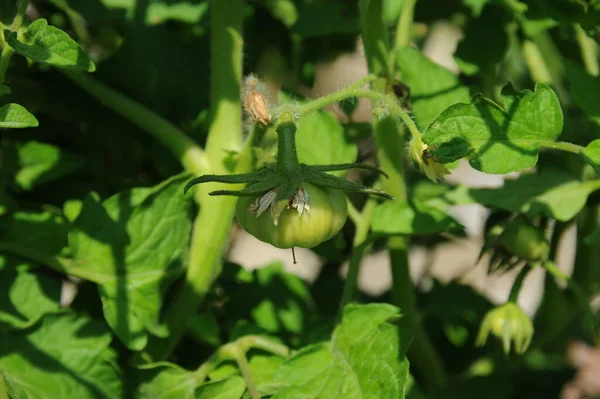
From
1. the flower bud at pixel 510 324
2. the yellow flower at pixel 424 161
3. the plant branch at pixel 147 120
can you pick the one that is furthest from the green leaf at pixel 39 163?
the flower bud at pixel 510 324

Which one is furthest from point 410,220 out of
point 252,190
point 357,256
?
point 252,190

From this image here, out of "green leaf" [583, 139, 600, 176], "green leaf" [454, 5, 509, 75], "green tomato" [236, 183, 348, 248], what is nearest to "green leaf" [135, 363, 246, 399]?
"green tomato" [236, 183, 348, 248]

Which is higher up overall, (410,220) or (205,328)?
(410,220)

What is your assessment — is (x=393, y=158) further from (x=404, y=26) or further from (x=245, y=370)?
(x=245, y=370)

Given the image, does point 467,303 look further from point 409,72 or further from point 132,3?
point 132,3

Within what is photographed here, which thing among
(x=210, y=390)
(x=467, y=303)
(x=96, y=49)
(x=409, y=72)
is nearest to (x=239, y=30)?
(x=409, y=72)

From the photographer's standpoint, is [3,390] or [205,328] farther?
[205,328]
